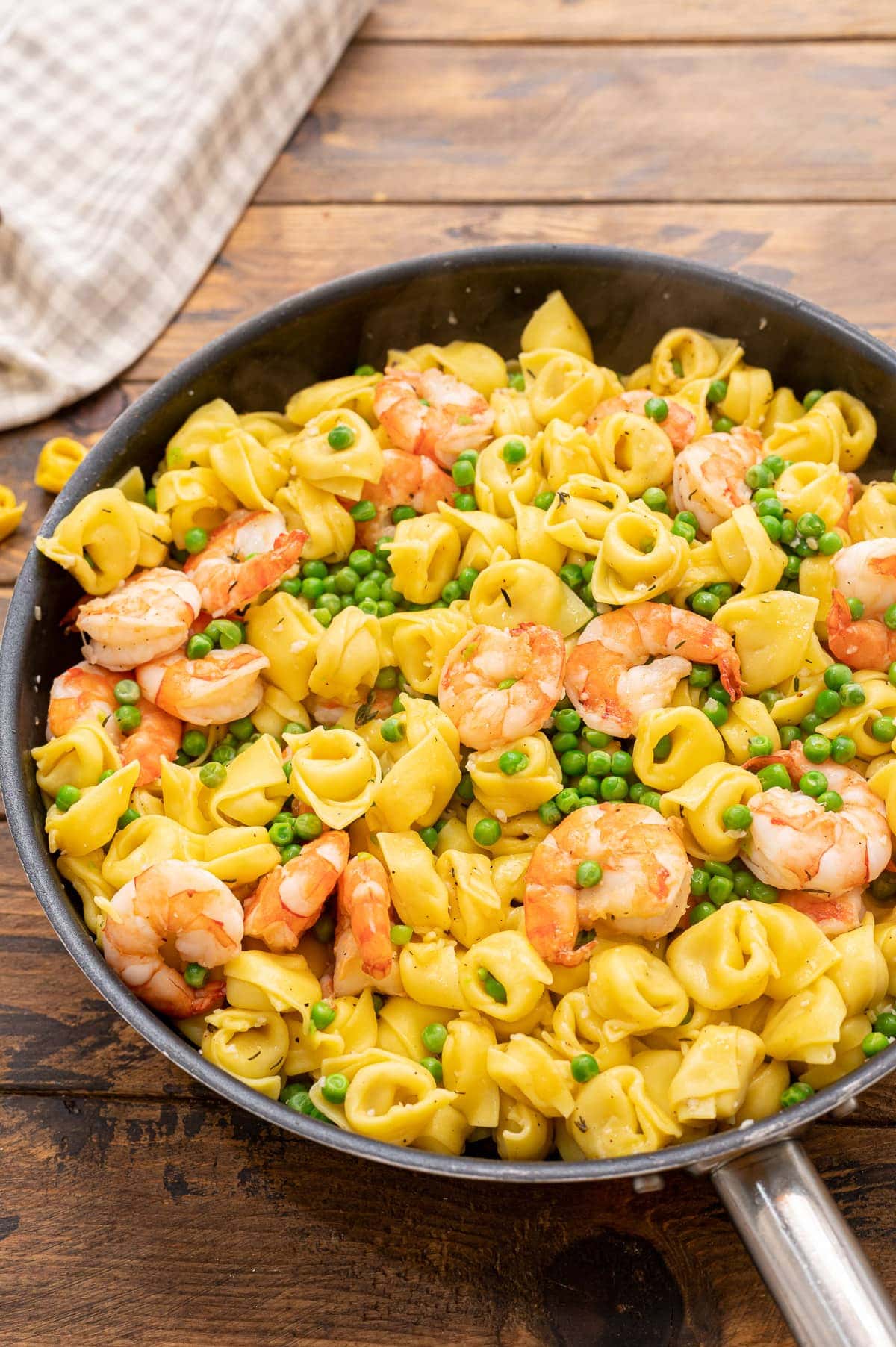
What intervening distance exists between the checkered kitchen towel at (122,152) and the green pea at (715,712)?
220 centimetres

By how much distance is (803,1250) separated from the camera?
7.25ft

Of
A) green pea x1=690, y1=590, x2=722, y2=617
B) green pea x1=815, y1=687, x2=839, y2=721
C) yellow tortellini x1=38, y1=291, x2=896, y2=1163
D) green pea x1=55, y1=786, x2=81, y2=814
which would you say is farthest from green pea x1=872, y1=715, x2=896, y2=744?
green pea x1=55, y1=786, x2=81, y2=814

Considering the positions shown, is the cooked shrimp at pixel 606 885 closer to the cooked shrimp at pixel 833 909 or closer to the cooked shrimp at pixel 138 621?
the cooked shrimp at pixel 833 909

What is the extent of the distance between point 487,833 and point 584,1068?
0.62 m

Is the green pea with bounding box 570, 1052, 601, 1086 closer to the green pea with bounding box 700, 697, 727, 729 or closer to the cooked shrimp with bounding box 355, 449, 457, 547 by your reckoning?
the green pea with bounding box 700, 697, 727, 729

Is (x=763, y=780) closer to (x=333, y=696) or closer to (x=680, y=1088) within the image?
(x=680, y=1088)

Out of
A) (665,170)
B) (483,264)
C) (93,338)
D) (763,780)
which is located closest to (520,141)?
(665,170)

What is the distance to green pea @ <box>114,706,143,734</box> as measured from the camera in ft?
10.2

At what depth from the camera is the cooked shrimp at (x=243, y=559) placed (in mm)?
3150

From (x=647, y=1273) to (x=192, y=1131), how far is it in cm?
113

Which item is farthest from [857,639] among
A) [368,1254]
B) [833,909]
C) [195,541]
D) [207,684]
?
[368,1254]

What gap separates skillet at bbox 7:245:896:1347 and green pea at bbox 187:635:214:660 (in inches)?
13.5

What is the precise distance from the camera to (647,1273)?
2.79m

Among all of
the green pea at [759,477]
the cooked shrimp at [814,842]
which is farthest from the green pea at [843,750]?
the green pea at [759,477]
